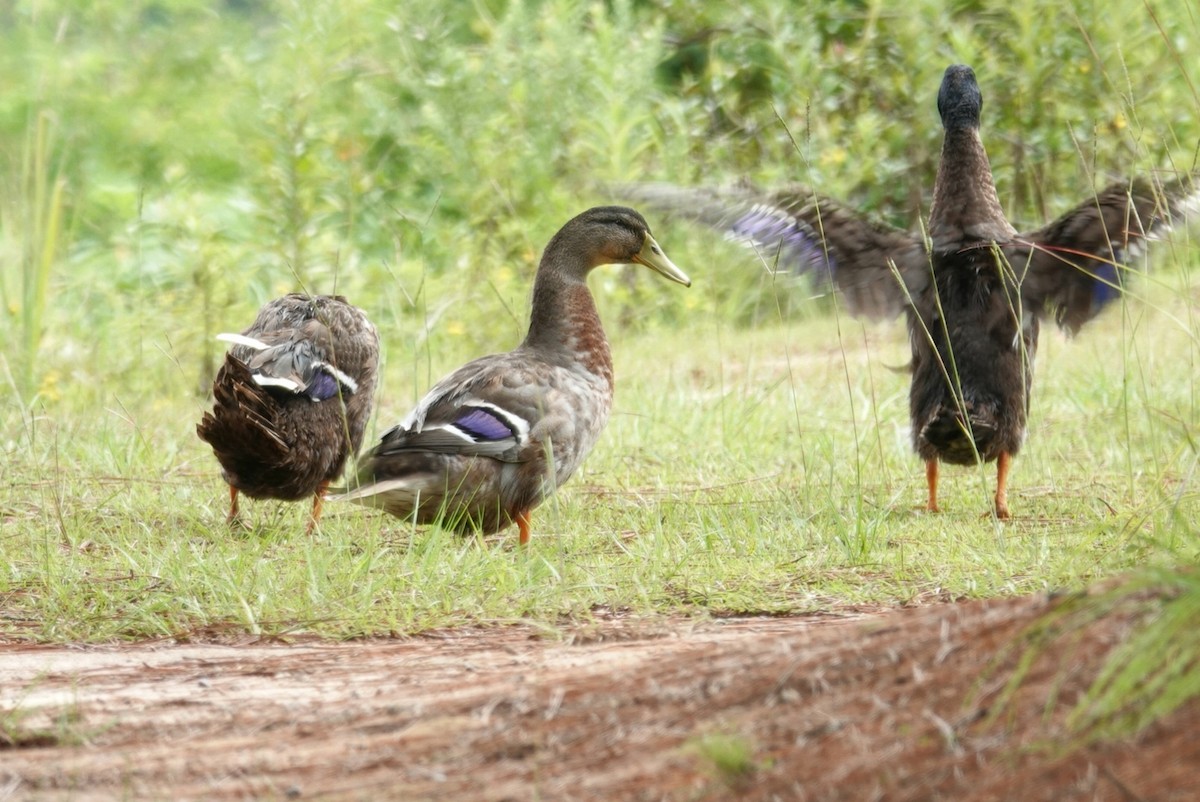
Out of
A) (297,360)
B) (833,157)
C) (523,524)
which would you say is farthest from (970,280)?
(833,157)

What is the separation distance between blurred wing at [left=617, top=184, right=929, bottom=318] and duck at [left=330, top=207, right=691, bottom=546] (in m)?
0.88

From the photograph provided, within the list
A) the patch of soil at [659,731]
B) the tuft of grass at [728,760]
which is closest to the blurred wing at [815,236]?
the patch of soil at [659,731]

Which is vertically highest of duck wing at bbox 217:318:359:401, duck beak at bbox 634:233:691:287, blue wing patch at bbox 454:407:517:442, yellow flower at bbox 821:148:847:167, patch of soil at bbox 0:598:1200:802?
yellow flower at bbox 821:148:847:167

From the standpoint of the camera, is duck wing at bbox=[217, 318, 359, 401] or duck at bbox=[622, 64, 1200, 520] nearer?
duck wing at bbox=[217, 318, 359, 401]

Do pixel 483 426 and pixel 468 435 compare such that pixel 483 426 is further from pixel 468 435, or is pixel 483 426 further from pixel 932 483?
pixel 932 483

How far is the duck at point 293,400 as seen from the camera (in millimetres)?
5398

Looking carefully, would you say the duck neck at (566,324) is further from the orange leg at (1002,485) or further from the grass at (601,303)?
the orange leg at (1002,485)

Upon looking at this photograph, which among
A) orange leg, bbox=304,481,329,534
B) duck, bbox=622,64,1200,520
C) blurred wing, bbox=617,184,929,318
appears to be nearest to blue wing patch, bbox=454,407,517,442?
orange leg, bbox=304,481,329,534

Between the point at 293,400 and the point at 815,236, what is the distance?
2.17 metres

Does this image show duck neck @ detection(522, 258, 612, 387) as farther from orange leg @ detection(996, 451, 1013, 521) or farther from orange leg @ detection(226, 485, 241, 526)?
orange leg @ detection(996, 451, 1013, 521)

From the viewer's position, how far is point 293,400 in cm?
572

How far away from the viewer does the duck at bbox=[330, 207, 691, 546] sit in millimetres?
5328

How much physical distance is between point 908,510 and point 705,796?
366cm

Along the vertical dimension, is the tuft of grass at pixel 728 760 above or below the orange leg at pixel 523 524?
below
